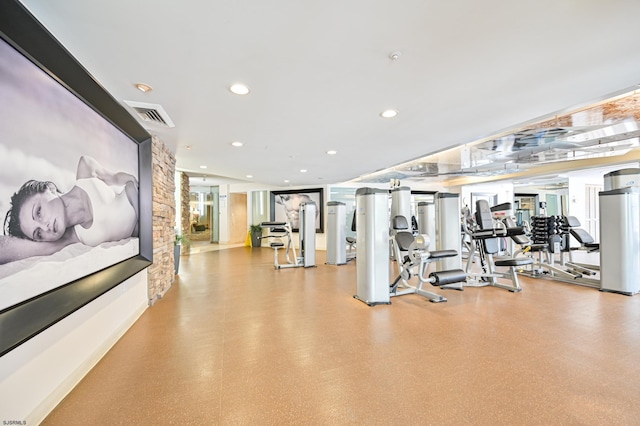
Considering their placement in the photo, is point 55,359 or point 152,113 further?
point 152,113

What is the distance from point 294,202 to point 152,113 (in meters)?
8.06

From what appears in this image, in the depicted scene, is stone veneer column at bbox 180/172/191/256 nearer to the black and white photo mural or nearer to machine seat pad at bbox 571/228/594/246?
the black and white photo mural

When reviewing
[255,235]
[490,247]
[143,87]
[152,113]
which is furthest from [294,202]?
[143,87]

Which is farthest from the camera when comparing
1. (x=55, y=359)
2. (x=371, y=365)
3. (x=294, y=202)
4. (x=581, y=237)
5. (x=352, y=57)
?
(x=294, y=202)

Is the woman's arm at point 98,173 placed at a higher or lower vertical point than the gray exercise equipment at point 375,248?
higher

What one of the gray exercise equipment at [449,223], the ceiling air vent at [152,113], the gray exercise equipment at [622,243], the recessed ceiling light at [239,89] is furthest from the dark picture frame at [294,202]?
the recessed ceiling light at [239,89]

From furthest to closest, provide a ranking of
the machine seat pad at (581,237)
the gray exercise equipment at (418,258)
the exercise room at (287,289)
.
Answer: the machine seat pad at (581,237) → the gray exercise equipment at (418,258) → the exercise room at (287,289)

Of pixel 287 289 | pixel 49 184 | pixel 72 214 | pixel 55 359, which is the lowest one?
pixel 287 289

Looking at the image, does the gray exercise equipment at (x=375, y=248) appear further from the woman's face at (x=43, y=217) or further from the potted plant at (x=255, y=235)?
the potted plant at (x=255, y=235)

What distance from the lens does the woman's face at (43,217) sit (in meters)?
1.52

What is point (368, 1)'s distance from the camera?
157 centimetres

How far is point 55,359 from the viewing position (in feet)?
6.25

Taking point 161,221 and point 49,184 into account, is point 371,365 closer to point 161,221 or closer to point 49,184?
point 49,184

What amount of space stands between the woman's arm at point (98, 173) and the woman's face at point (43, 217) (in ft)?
1.14
